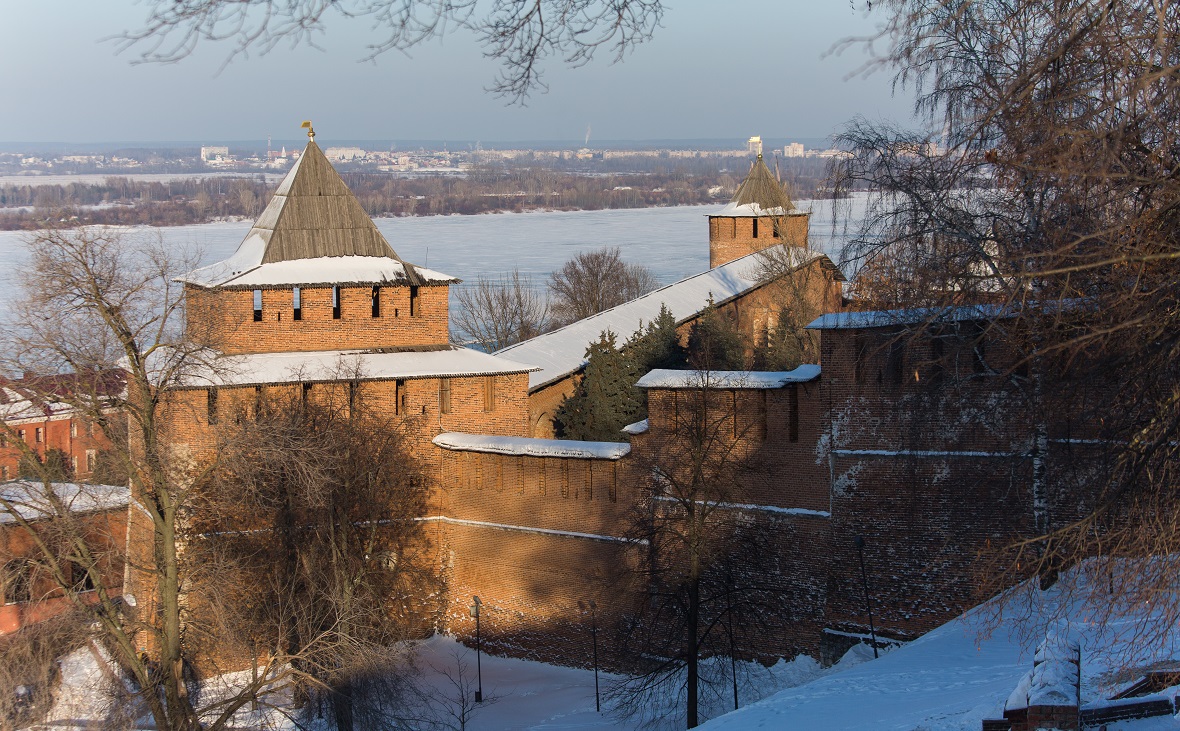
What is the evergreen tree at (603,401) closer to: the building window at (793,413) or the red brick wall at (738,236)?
the building window at (793,413)

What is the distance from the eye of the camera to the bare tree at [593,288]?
3847 cm

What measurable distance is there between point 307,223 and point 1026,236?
9964 millimetres

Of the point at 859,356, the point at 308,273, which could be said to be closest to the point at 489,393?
the point at 308,273

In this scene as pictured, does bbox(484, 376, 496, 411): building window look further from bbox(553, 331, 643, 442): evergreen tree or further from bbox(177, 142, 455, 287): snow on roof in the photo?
bbox(553, 331, 643, 442): evergreen tree

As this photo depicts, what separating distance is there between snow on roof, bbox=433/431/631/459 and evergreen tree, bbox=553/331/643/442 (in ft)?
9.74

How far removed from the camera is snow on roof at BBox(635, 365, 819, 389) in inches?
472

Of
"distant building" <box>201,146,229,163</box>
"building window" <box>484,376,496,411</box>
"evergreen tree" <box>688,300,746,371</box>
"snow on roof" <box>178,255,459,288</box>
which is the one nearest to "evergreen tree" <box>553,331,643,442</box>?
"evergreen tree" <box>688,300,746,371</box>

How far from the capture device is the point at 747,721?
8.40 meters

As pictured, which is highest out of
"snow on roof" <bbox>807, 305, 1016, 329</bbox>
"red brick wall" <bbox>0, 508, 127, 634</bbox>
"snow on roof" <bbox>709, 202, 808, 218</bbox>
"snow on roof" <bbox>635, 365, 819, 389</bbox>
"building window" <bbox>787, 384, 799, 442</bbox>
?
"snow on roof" <bbox>709, 202, 808, 218</bbox>

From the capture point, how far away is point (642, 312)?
2469 centimetres

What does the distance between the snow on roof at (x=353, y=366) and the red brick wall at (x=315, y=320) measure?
220 mm

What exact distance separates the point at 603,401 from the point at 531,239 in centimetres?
5742

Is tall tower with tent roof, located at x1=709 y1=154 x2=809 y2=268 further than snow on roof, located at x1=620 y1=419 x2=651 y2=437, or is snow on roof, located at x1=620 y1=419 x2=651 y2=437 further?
tall tower with tent roof, located at x1=709 y1=154 x2=809 y2=268

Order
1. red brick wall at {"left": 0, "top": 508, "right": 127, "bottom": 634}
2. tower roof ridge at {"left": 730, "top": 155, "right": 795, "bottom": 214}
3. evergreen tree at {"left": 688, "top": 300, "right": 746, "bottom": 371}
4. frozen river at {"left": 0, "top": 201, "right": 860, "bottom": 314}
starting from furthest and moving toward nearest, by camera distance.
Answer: frozen river at {"left": 0, "top": 201, "right": 860, "bottom": 314} < tower roof ridge at {"left": 730, "top": 155, "right": 795, "bottom": 214} < evergreen tree at {"left": 688, "top": 300, "right": 746, "bottom": 371} < red brick wall at {"left": 0, "top": 508, "right": 127, "bottom": 634}
